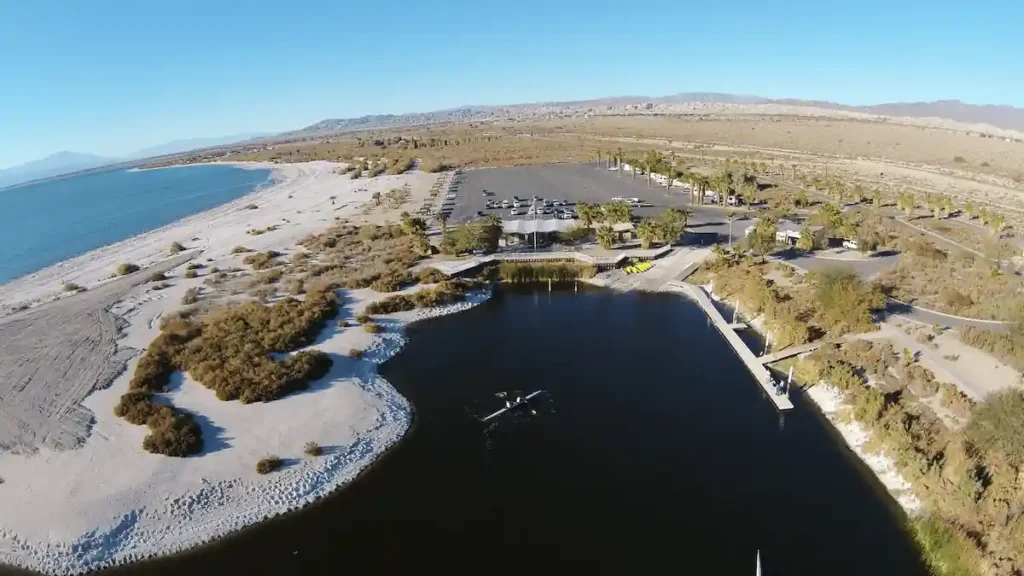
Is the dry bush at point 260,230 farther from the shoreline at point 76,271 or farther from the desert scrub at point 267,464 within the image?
the desert scrub at point 267,464

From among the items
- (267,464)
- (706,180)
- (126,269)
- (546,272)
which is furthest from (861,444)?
(126,269)

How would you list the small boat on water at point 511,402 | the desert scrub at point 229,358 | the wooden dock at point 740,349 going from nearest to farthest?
the desert scrub at point 229,358 → the small boat on water at point 511,402 → the wooden dock at point 740,349

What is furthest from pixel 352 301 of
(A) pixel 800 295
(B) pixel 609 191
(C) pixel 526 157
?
(C) pixel 526 157

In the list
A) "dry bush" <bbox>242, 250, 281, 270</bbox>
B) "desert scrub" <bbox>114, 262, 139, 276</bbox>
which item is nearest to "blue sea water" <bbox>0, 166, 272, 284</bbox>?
"desert scrub" <bbox>114, 262, 139, 276</bbox>

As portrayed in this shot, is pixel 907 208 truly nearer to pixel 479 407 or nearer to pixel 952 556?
pixel 952 556

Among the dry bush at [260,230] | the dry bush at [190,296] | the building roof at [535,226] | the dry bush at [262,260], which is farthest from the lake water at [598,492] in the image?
the dry bush at [260,230]

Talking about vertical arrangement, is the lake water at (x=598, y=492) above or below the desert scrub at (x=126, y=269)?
below

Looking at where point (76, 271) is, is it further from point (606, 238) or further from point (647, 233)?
point (647, 233)
